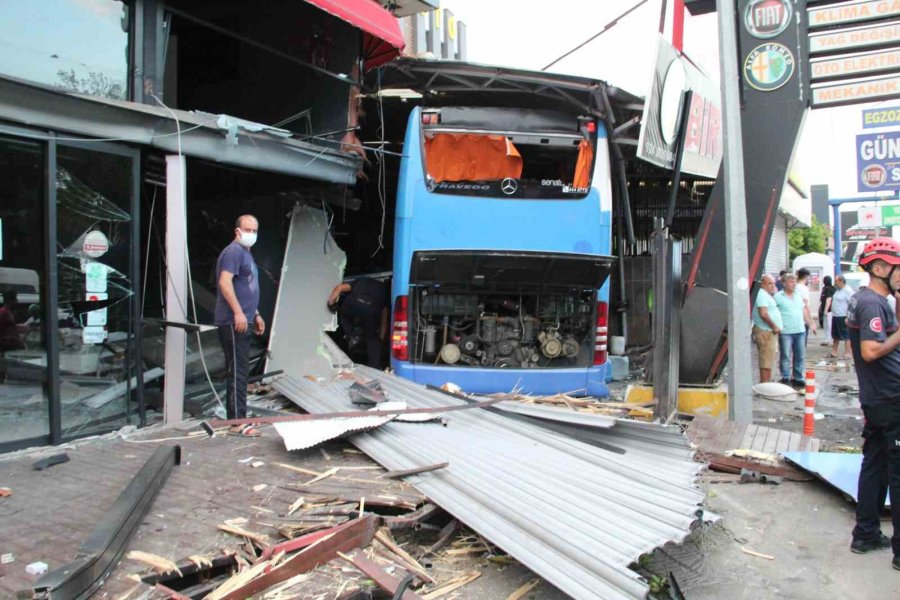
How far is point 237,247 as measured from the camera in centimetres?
609

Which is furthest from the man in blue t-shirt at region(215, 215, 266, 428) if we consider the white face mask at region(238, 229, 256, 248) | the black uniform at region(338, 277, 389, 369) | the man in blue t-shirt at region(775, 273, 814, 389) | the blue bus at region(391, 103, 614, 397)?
the man in blue t-shirt at region(775, 273, 814, 389)

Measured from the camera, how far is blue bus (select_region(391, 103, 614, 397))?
782cm

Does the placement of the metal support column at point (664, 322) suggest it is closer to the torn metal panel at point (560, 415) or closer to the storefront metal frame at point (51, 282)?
the torn metal panel at point (560, 415)

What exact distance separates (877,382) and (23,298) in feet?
20.6

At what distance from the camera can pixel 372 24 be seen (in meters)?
8.01

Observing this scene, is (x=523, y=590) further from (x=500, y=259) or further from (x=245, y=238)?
(x=500, y=259)

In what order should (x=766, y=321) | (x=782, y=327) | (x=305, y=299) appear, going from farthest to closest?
(x=782, y=327)
(x=766, y=321)
(x=305, y=299)

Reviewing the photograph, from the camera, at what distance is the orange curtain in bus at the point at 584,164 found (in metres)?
8.38

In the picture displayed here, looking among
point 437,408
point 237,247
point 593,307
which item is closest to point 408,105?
point 593,307

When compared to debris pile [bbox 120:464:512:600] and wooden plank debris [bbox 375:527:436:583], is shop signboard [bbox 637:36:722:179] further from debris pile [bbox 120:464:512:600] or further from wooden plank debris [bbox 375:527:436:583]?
wooden plank debris [bbox 375:527:436:583]

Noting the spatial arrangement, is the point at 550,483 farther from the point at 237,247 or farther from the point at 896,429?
the point at 237,247

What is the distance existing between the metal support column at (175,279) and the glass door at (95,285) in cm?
33

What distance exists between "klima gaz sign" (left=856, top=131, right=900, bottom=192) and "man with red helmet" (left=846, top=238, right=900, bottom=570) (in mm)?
17503

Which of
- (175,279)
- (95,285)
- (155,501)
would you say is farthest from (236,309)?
(155,501)
